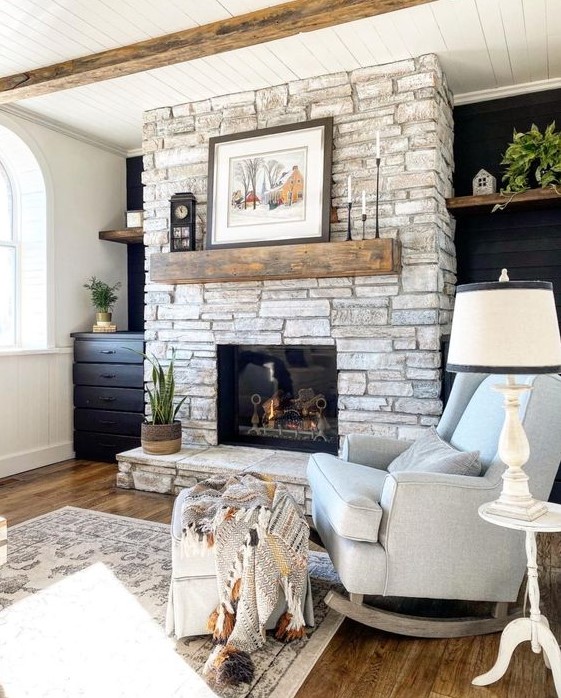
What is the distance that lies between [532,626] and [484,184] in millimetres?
2876

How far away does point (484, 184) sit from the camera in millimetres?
3725

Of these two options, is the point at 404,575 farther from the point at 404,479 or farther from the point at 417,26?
the point at 417,26

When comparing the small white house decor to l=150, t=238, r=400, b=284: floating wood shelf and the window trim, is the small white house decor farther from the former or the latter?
the window trim

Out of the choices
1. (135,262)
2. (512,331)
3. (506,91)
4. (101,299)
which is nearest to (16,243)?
(101,299)

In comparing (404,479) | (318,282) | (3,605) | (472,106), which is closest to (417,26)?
(472,106)

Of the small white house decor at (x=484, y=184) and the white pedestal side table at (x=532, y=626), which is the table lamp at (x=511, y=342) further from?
the small white house decor at (x=484, y=184)

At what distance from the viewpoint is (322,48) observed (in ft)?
10.8

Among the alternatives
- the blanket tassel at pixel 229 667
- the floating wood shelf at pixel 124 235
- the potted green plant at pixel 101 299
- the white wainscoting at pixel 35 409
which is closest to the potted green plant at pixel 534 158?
the floating wood shelf at pixel 124 235

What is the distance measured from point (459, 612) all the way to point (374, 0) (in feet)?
8.33

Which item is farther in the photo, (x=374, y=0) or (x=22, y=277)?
(x=22, y=277)

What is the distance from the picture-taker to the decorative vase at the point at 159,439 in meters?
3.86

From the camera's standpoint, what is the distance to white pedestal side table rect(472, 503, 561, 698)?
1604 mm

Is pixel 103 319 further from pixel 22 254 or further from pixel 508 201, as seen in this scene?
pixel 508 201

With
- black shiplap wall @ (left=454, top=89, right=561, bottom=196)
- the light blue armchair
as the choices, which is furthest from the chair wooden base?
black shiplap wall @ (left=454, top=89, right=561, bottom=196)
